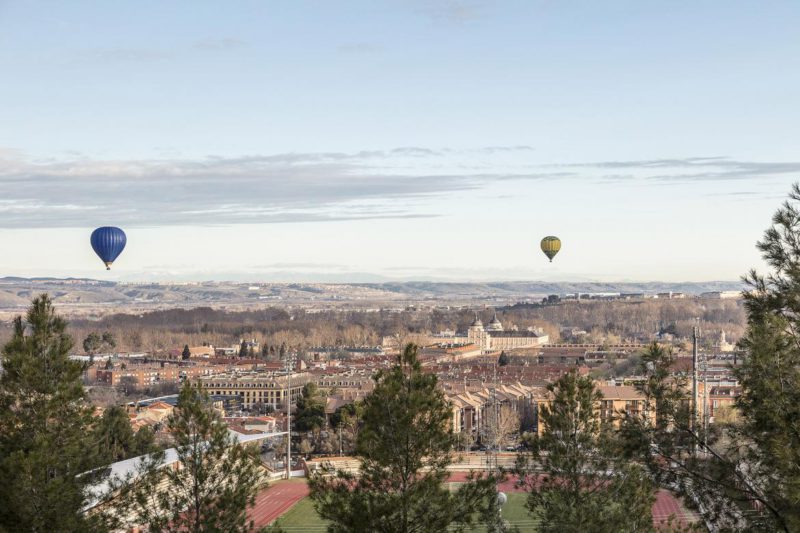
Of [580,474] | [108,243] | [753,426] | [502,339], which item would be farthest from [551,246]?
[502,339]

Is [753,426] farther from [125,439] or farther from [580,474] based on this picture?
[125,439]

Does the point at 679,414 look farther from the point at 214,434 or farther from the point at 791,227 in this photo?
the point at 214,434

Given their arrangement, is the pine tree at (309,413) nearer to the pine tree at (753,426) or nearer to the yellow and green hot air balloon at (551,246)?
the yellow and green hot air balloon at (551,246)

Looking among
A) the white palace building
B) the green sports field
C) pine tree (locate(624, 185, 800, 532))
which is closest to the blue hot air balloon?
the green sports field

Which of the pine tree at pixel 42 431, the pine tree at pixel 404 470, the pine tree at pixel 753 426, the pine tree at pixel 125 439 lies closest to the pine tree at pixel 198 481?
the pine tree at pixel 42 431

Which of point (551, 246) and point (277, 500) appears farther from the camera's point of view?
point (551, 246)

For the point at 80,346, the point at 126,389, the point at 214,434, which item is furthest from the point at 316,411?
the point at 80,346
